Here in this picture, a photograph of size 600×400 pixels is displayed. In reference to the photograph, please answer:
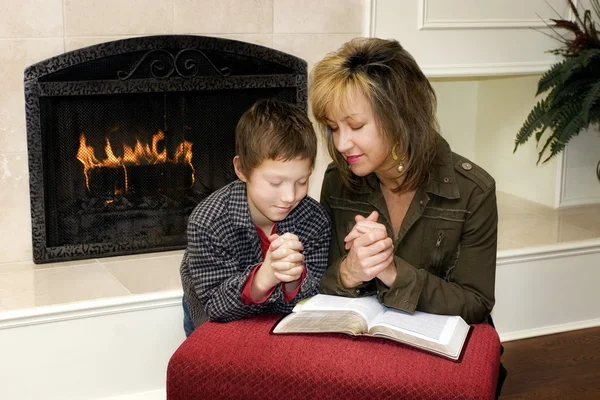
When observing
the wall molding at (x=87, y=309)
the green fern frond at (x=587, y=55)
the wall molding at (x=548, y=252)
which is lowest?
the wall molding at (x=87, y=309)

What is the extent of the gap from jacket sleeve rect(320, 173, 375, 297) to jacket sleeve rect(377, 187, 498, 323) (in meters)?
0.07

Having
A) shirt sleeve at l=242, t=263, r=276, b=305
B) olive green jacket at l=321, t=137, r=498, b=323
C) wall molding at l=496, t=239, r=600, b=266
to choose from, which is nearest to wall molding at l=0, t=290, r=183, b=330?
olive green jacket at l=321, t=137, r=498, b=323

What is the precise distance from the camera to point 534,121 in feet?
10.6

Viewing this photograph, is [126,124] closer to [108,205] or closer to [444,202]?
[108,205]

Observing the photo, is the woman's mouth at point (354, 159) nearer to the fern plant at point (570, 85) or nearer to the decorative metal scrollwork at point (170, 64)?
the decorative metal scrollwork at point (170, 64)

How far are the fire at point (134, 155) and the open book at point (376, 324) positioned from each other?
4.20 feet

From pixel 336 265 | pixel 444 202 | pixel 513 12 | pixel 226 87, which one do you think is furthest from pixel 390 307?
pixel 513 12

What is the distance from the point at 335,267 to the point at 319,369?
299mm

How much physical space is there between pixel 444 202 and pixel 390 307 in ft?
0.88

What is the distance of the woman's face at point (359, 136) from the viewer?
176cm

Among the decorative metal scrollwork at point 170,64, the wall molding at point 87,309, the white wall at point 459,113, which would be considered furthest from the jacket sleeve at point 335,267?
the white wall at point 459,113

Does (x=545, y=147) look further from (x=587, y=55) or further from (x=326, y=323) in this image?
(x=326, y=323)

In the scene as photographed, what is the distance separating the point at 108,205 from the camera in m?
2.84

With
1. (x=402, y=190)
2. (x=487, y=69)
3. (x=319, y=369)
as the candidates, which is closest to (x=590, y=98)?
(x=487, y=69)
